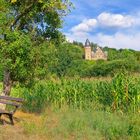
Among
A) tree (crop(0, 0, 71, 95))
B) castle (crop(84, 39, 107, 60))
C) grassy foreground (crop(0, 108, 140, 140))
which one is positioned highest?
castle (crop(84, 39, 107, 60))

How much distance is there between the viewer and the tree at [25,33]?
14664 millimetres

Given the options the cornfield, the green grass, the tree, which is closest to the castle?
the cornfield

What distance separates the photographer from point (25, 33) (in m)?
15.9

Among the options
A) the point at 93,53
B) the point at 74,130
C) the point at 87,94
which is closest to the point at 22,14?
the point at 74,130

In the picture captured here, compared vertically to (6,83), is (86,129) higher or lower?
lower

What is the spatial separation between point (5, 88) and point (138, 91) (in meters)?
5.89

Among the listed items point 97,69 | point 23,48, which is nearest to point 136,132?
point 23,48

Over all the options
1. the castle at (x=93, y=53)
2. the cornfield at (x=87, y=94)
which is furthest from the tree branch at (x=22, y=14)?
the castle at (x=93, y=53)

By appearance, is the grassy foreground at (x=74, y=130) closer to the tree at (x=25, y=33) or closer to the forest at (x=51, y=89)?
the forest at (x=51, y=89)

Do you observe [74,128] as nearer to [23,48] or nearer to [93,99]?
[23,48]

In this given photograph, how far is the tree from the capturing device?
48.1 feet

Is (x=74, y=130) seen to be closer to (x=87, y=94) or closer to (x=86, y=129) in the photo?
(x=86, y=129)

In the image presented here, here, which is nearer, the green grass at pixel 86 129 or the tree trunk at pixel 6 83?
the green grass at pixel 86 129

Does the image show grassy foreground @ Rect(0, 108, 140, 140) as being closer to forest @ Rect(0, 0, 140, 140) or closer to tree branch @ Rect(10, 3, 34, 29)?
forest @ Rect(0, 0, 140, 140)
